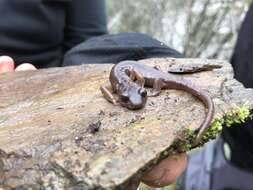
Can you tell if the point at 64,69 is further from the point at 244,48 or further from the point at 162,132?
the point at 244,48

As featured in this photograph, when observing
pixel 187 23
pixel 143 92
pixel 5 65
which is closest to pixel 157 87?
pixel 143 92

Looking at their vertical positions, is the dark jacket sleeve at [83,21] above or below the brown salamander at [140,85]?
below

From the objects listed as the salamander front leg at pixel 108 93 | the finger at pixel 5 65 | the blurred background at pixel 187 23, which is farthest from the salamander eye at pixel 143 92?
the blurred background at pixel 187 23

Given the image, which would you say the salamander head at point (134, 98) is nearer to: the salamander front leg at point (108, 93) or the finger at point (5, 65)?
the salamander front leg at point (108, 93)

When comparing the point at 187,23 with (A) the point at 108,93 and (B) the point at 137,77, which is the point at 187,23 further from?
(A) the point at 108,93

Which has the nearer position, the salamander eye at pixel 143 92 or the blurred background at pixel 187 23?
the salamander eye at pixel 143 92

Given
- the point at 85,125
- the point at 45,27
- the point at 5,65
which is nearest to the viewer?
the point at 85,125

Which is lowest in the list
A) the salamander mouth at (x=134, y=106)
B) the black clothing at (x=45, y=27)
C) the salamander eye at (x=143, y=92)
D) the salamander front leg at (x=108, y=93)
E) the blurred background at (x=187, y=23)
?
the blurred background at (x=187, y=23)
